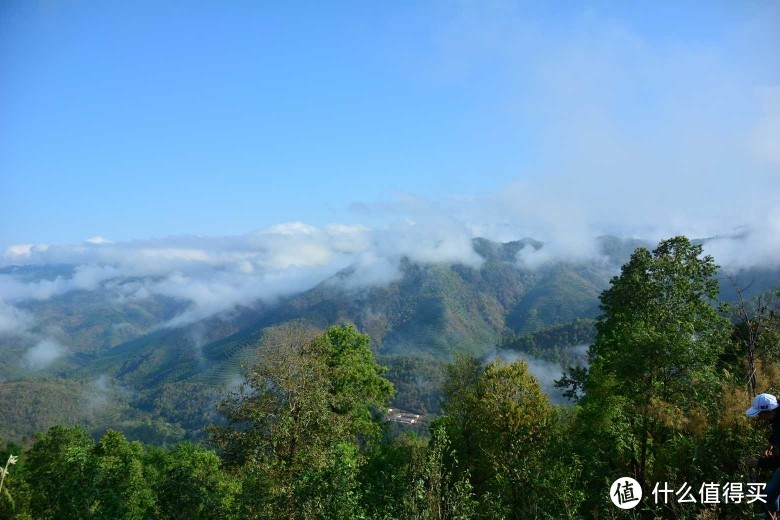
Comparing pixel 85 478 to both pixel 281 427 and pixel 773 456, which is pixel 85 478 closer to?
pixel 281 427

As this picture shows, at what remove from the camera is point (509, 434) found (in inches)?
971

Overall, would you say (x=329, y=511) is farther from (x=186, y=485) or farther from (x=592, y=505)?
(x=592, y=505)

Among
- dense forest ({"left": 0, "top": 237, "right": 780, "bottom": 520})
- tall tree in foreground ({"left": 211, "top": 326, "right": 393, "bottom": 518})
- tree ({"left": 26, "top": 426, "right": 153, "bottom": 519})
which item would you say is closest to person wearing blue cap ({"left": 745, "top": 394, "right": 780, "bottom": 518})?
dense forest ({"left": 0, "top": 237, "right": 780, "bottom": 520})

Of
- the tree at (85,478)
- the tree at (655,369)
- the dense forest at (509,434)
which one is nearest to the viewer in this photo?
the dense forest at (509,434)

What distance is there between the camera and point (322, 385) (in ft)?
79.2

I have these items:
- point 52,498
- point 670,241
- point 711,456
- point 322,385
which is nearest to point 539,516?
point 711,456

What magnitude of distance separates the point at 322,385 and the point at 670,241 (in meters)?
26.4

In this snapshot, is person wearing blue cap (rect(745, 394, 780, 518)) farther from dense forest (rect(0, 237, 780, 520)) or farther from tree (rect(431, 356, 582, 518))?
tree (rect(431, 356, 582, 518))

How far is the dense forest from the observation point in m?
13.5

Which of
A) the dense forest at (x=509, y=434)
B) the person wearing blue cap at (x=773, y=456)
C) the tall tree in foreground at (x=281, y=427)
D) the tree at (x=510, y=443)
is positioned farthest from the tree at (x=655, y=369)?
the tall tree in foreground at (x=281, y=427)

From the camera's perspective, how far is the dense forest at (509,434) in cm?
1348

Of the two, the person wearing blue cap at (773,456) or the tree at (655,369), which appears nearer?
the person wearing blue cap at (773,456)

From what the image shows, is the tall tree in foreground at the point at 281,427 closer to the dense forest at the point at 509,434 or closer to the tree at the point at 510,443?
the dense forest at the point at 509,434

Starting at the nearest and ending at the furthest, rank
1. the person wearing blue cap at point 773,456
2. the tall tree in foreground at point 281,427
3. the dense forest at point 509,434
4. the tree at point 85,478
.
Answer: the person wearing blue cap at point 773,456
the dense forest at point 509,434
the tall tree in foreground at point 281,427
the tree at point 85,478
